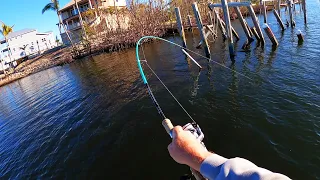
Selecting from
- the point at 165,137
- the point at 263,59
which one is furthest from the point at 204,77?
the point at 165,137

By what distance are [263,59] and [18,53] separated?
81466mm

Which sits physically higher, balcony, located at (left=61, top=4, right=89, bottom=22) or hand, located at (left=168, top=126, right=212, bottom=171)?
balcony, located at (left=61, top=4, right=89, bottom=22)

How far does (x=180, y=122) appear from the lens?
11109 mm

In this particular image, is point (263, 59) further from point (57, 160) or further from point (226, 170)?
point (226, 170)

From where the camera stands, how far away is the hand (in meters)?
1.90

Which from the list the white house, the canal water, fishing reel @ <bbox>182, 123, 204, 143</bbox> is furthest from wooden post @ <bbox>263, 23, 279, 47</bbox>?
the white house

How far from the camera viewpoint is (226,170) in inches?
65.4

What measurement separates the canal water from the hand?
5954mm

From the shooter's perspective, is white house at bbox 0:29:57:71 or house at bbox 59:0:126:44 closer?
house at bbox 59:0:126:44

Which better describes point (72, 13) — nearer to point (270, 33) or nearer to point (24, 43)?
point (24, 43)

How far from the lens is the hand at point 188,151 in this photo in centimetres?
190

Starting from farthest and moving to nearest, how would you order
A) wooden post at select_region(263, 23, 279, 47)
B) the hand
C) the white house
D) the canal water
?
the white house
wooden post at select_region(263, 23, 279, 47)
the canal water
the hand

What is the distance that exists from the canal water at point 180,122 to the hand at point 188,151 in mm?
5954

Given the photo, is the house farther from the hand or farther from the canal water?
the hand
